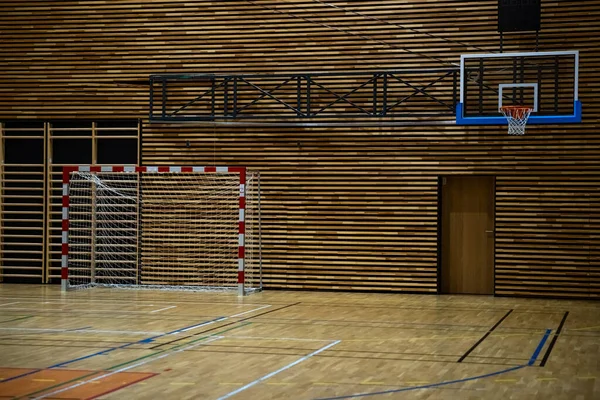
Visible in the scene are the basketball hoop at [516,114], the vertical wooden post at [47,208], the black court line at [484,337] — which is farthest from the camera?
the vertical wooden post at [47,208]

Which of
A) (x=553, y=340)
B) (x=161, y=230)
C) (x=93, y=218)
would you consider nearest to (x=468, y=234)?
(x=553, y=340)

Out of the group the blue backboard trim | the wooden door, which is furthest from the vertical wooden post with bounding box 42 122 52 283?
the blue backboard trim

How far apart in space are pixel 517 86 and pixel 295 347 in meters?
6.85

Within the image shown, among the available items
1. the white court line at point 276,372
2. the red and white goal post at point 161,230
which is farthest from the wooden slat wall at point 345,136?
the white court line at point 276,372

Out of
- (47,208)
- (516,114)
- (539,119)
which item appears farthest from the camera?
(47,208)

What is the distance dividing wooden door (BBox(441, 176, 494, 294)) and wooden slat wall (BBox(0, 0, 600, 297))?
0.34m

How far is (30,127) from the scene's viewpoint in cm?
1931

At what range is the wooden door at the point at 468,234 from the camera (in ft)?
57.6

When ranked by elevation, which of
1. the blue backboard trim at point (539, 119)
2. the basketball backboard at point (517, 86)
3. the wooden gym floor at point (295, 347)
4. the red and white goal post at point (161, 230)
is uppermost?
the basketball backboard at point (517, 86)

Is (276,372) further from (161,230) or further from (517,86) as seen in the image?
(161,230)

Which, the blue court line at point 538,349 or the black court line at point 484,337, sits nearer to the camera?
the blue court line at point 538,349

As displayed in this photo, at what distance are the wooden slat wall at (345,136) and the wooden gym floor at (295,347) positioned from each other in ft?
4.21

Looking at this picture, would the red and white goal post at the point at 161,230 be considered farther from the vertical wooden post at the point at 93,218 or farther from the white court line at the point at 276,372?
the white court line at the point at 276,372

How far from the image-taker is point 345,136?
58.9ft
